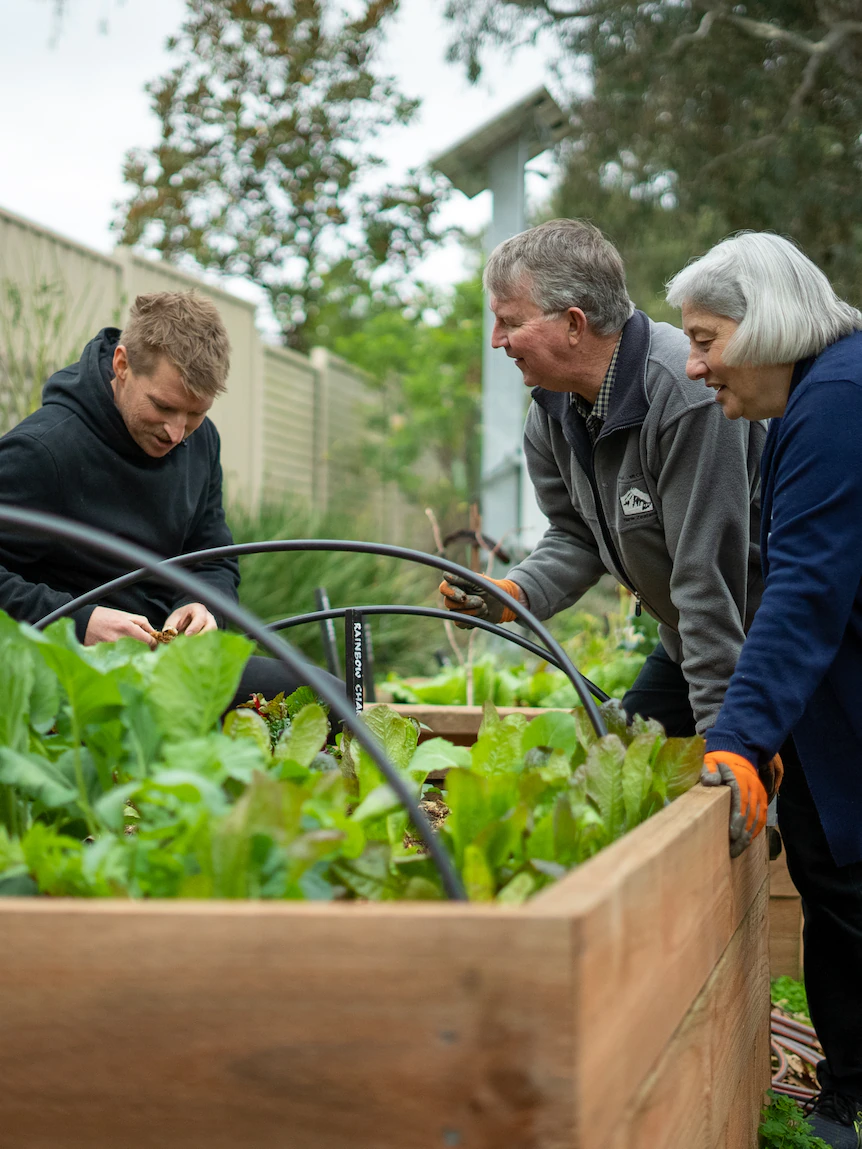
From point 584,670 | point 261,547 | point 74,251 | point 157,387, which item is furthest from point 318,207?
point 261,547

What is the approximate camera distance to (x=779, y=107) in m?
9.60

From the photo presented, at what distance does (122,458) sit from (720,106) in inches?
347

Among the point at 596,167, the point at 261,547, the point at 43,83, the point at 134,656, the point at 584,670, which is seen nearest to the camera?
the point at 134,656

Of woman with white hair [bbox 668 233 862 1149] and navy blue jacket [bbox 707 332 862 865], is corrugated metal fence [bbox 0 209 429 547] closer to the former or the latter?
woman with white hair [bbox 668 233 862 1149]

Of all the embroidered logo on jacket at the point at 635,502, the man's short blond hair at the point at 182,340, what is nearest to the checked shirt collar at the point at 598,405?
the embroidered logo on jacket at the point at 635,502

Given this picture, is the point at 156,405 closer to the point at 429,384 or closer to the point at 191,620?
the point at 191,620

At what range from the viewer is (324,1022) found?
77 cm

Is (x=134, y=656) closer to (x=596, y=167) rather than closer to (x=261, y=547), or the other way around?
(x=261, y=547)

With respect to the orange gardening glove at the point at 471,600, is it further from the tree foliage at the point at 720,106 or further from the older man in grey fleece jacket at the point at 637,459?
the tree foliage at the point at 720,106

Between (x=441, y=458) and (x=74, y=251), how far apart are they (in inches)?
334

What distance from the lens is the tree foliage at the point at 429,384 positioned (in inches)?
511

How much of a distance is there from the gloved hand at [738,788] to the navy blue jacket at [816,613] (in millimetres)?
31

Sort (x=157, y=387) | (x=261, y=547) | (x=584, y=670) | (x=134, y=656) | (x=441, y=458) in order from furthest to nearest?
(x=441, y=458) < (x=584, y=670) < (x=157, y=387) < (x=261, y=547) < (x=134, y=656)

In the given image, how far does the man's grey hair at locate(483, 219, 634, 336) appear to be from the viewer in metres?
2.23
